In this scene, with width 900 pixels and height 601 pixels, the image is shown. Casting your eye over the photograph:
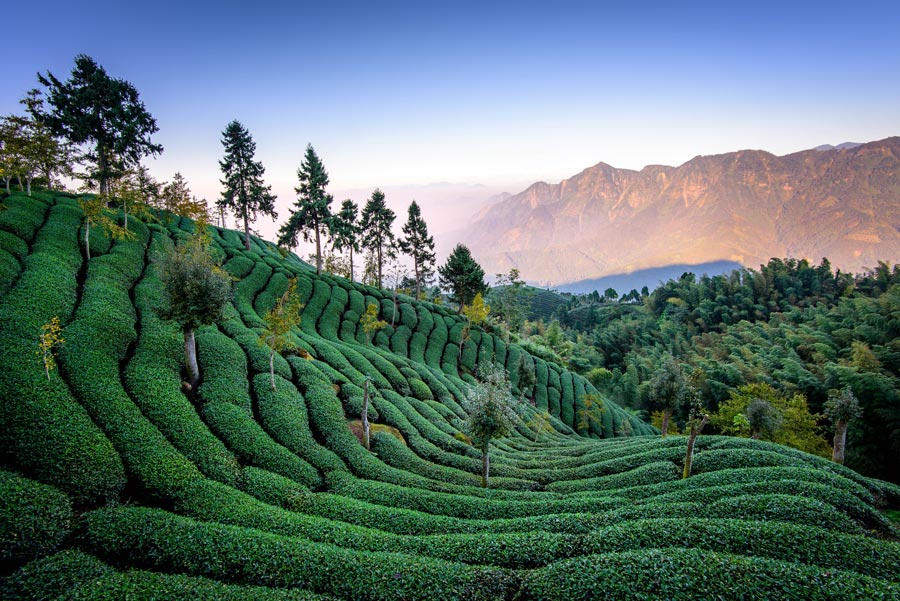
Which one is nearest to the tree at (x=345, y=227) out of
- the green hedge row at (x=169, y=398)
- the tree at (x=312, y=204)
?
the tree at (x=312, y=204)

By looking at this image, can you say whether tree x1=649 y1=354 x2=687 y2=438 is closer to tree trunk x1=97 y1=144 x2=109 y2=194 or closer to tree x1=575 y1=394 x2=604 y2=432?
tree x1=575 y1=394 x2=604 y2=432

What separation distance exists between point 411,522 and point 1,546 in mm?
11559

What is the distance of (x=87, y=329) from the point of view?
772 inches

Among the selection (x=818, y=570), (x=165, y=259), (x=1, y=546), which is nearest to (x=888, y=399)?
(x=818, y=570)

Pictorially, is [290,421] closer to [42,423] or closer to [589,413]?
[42,423]

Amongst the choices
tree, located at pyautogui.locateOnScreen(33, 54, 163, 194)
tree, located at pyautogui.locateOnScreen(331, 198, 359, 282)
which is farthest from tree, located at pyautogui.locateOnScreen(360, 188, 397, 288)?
tree, located at pyautogui.locateOnScreen(33, 54, 163, 194)

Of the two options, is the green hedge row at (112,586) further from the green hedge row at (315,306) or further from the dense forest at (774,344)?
the dense forest at (774,344)

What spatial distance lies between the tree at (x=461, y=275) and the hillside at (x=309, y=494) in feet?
120

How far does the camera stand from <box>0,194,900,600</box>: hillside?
976 centimetres

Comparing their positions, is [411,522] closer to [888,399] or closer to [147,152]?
[888,399]

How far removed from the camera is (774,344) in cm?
6506

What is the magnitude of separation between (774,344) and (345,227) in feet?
251

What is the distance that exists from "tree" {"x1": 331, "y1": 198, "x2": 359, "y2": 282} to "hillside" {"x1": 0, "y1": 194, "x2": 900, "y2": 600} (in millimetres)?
25329

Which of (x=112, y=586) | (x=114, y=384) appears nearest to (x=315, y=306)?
(x=114, y=384)
